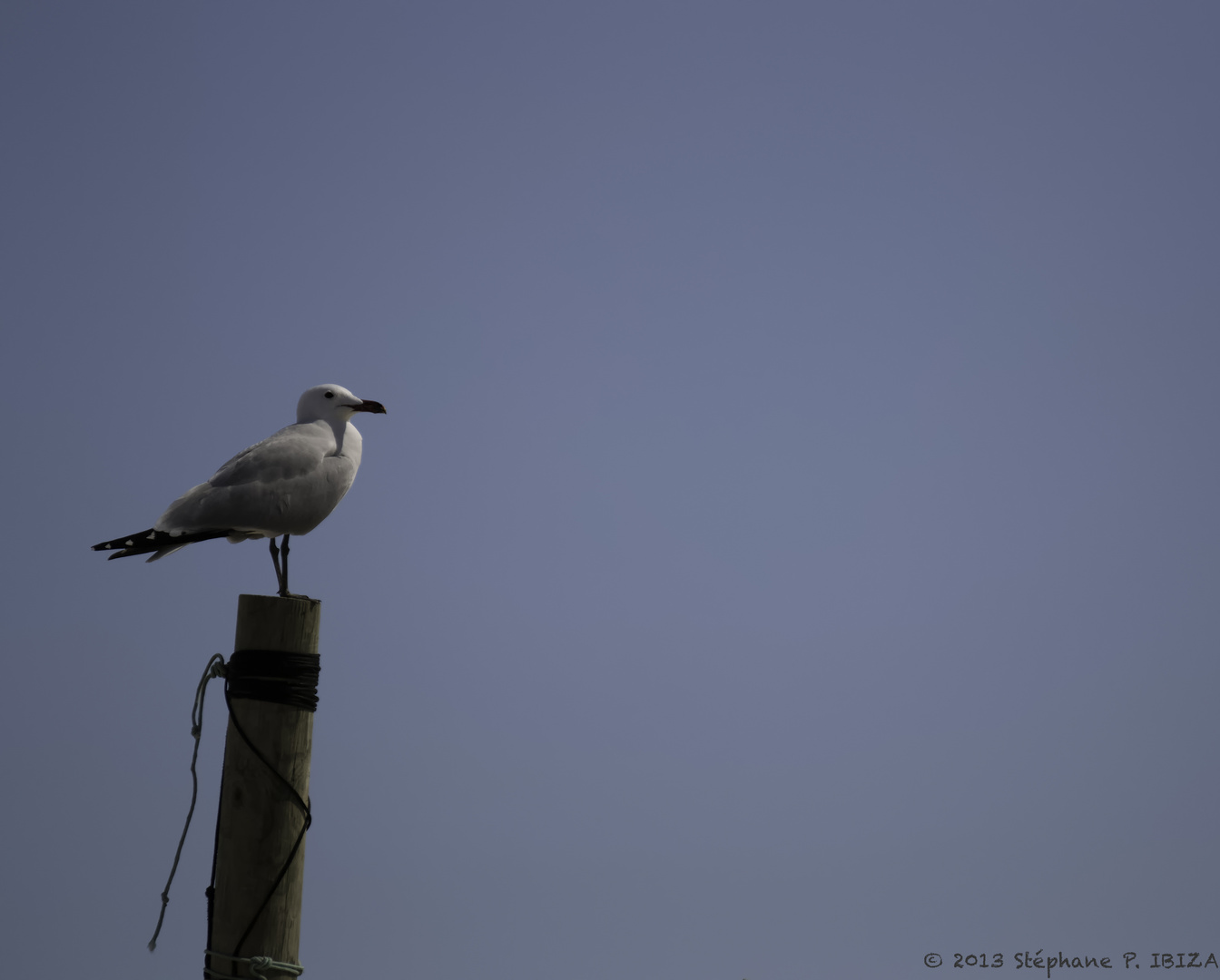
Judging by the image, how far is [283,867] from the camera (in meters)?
3.27

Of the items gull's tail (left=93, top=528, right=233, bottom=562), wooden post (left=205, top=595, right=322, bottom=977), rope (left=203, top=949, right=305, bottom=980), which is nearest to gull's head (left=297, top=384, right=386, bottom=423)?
gull's tail (left=93, top=528, right=233, bottom=562)

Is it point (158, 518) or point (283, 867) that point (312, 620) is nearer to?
point (283, 867)

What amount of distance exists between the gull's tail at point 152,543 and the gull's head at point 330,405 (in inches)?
38.5

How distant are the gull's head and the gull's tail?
0.98m

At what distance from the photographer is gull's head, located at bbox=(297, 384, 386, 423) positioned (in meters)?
5.09

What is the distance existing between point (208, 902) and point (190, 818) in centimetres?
38

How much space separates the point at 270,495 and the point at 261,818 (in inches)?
64.1

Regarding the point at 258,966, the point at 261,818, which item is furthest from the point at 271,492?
the point at 258,966

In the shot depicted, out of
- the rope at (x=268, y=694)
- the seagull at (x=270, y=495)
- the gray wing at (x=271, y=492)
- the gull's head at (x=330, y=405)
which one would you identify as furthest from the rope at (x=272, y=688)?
the gull's head at (x=330, y=405)

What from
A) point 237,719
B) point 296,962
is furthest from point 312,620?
point 296,962

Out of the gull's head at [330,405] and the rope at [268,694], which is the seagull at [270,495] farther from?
the rope at [268,694]

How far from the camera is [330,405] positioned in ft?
16.8

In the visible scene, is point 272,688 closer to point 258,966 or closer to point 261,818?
point 261,818

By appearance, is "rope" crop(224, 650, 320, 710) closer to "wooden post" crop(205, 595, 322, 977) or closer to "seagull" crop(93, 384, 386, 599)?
"wooden post" crop(205, 595, 322, 977)
